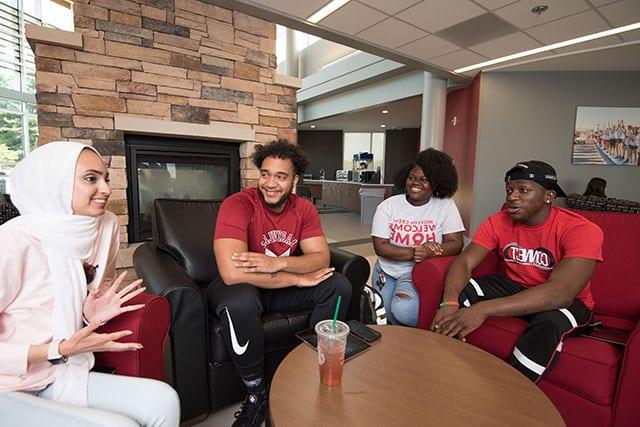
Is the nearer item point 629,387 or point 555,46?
point 629,387

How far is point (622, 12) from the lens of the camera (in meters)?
2.99

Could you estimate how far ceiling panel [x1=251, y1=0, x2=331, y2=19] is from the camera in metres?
2.90

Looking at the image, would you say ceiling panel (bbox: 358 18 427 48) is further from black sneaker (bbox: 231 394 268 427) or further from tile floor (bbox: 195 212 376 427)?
black sneaker (bbox: 231 394 268 427)

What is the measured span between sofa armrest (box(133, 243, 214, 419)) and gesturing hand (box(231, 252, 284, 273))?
194 mm

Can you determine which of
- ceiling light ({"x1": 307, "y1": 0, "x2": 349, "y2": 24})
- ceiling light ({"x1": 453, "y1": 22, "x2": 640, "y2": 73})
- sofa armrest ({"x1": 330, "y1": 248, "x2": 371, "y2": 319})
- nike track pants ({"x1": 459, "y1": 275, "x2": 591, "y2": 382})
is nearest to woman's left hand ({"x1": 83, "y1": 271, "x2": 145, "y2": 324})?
sofa armrest ({"x1": 330, "y1": 248, "x2": 371, "y2": 319})

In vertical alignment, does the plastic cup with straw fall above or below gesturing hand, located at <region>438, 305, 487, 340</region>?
above

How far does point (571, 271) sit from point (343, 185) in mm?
7248

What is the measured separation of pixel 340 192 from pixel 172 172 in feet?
18.1

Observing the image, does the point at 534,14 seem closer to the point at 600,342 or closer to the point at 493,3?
the point at 493,3

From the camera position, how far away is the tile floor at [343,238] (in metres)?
1.43

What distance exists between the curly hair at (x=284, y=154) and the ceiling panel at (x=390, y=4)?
1.91 m

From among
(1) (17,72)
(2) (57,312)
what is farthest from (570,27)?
(1) (17,72)

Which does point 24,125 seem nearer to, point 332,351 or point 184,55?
point 184,55

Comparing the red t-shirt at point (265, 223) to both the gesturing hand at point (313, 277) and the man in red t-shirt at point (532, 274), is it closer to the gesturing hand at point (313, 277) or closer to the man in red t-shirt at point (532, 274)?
the gesturing hand at point (313, 277)
